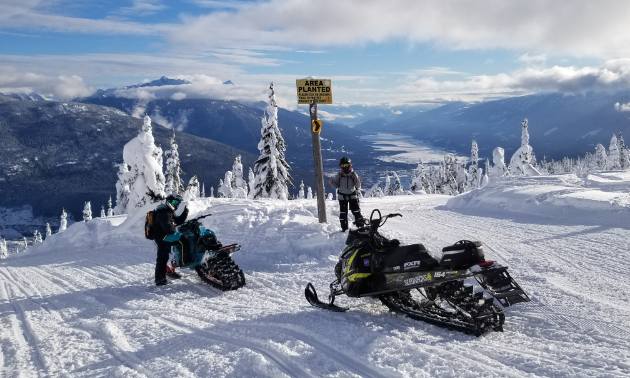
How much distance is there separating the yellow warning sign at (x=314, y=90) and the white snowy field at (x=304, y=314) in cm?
322

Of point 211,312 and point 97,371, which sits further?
point 211,312

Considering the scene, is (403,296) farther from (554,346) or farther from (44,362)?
(44,362)

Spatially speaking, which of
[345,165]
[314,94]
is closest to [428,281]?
[345,165]

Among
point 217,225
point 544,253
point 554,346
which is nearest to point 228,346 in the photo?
point 554,346

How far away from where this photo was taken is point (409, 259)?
532 centimetres

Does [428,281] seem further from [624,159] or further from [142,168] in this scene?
[624,159]

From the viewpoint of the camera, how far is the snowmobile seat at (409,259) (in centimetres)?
512

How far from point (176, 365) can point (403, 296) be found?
295 cm

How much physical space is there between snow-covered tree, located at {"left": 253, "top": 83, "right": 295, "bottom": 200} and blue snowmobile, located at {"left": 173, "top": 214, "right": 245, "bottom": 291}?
2212cm

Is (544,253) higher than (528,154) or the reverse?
the reverse

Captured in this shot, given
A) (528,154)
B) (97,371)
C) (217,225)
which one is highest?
(528,154)

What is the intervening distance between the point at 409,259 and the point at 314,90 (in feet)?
19.6

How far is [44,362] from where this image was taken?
16.2 ft

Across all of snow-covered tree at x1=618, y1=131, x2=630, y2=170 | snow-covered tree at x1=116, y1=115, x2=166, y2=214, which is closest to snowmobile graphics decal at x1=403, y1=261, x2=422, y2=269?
snow-covered tree at x1=116, y1=115, x2=166, y2=214
